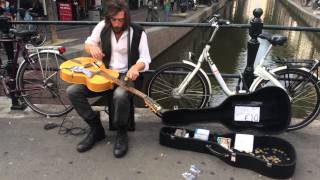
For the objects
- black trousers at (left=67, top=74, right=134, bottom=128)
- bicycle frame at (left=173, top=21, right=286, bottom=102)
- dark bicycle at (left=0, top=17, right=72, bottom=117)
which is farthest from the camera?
dark bicycle at (left=0, top=17, right=72, bottom=117)

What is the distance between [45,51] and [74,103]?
1014 millimetres

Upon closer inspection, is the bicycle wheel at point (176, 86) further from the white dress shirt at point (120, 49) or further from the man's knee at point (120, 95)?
the man's knee at point (120, 95)

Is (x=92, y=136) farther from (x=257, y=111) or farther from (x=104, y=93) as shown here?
(x=257, y=111)

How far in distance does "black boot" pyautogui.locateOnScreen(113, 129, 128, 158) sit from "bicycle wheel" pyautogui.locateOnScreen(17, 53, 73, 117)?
91cm

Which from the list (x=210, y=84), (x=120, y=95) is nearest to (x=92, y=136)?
(x=120, y=95)

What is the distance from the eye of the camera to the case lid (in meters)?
3.16

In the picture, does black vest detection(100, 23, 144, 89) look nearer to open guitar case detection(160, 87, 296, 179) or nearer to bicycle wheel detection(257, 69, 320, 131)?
open guitar case detection(160, 87, 296, 179)

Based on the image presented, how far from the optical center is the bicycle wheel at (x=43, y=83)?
396cm

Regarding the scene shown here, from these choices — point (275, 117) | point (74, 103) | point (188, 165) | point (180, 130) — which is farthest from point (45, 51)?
point (275, 117)

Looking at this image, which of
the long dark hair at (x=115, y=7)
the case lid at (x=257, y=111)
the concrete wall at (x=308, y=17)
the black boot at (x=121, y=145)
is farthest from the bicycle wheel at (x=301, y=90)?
the concrete wall at (x=308, y=17)

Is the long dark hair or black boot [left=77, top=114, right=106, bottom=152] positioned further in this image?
black boot [left=77, top=114, right=106, bottom=152]

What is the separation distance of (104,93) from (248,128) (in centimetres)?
135

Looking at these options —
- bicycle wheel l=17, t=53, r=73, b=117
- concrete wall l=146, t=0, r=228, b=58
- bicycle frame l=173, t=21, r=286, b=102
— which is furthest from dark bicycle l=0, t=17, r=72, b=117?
concrete wall l=146, t=0, r=228, b=58

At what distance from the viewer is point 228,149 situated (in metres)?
3.03
